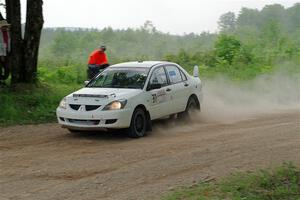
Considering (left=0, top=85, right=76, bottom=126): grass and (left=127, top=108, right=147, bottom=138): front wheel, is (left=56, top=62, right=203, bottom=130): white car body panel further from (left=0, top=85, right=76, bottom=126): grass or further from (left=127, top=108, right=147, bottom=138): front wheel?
(left=0, top=85, right=76, bottom=126): grass

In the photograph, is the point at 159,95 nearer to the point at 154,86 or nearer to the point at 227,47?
the point at 154,86

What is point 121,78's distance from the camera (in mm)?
13000

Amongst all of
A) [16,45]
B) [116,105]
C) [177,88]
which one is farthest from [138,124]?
[16,45]

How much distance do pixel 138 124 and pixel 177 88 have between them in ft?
6.46

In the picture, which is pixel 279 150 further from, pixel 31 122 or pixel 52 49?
pixel 52 49

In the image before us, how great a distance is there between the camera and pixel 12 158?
10.0 m

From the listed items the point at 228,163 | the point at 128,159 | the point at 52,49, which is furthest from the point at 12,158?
the point at 52,49

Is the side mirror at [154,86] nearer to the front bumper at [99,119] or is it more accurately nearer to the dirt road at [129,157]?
the dirt road at [129,157]

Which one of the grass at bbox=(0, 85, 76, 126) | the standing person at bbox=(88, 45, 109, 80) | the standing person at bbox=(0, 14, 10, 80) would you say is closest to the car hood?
the grass at bbox=(0, 85, 76, 126)

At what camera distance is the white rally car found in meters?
11.7

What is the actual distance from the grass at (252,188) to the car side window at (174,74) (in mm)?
5729

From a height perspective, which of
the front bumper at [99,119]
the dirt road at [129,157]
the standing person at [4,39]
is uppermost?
the standing person at [4,39]

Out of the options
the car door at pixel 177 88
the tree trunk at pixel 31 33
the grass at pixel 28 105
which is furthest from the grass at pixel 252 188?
the tree trunk at pixel 31 33

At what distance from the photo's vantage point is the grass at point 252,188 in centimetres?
721
